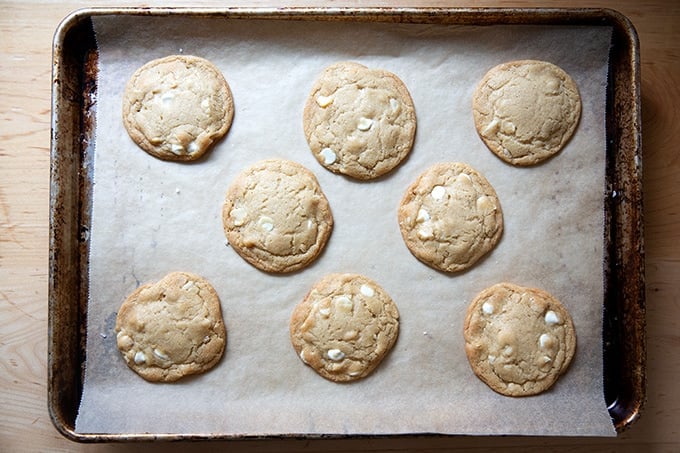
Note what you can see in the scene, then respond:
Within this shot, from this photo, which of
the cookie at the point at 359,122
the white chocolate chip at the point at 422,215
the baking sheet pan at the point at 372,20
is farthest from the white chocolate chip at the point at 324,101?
the white chocolate chip at the point at 422,215

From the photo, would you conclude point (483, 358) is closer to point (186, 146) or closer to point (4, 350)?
point (186, 146)

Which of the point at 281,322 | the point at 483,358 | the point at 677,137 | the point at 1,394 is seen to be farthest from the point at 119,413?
the point at 677,137

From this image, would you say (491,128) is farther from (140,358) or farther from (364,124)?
(140,358)

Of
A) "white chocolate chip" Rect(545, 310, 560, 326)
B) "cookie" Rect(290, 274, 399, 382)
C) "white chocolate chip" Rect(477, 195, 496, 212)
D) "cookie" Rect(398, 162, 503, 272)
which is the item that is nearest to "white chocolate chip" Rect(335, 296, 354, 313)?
"cookie" Rect(290, 274, 399, 382)

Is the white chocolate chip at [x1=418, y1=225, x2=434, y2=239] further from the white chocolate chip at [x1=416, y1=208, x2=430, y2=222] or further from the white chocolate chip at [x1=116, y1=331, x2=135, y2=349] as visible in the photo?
the white chocolate chip at [x1=116, y1=331, x2=135, y2=349]

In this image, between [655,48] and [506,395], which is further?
[655,48]
